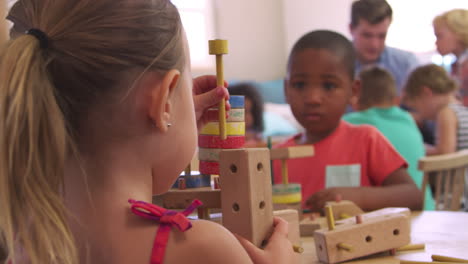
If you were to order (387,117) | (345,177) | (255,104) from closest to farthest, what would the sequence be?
Result: (345,177)
(387,117)
(255,104)

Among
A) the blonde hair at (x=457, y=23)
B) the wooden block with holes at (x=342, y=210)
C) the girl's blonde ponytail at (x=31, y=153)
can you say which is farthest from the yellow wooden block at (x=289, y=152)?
the blonde hair at (x=457, y=23)

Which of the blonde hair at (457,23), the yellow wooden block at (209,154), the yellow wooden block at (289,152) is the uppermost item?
the blonde hair at (457,23)

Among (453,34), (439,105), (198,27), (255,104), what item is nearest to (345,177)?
(439,105)

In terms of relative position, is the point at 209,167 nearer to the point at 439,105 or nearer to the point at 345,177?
the point at 345,177

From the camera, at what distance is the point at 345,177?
1555 millimetres

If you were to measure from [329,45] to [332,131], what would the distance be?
0.93ft

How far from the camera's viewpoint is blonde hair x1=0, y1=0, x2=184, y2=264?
23.1 inches

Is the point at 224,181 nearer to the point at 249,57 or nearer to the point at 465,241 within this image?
the point at 465,241

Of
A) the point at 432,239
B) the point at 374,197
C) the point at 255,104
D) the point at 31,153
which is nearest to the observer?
the point at 31,153

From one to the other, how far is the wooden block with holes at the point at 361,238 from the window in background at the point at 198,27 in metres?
4.37

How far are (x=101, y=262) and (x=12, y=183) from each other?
0.41 ft

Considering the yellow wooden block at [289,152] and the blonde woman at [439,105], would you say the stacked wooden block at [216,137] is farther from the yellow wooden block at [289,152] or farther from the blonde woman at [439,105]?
the blonde woman at [439,105]

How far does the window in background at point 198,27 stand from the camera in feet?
17.1

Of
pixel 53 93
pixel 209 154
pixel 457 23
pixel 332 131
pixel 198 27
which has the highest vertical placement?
pixel 198 27
